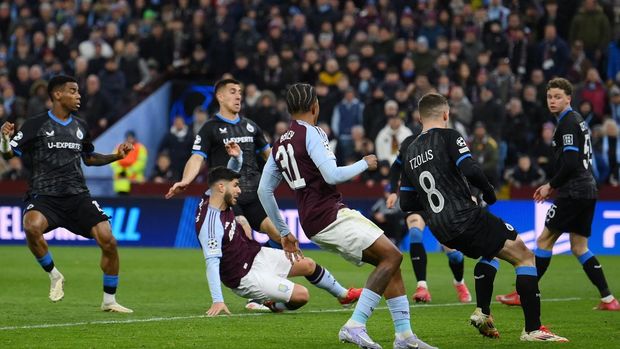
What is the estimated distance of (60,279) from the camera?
13.8 meters

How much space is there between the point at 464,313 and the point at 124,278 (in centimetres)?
679

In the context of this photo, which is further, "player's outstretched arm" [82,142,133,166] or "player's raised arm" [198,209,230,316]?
"player's outstretched arm" [82,142,133,166]

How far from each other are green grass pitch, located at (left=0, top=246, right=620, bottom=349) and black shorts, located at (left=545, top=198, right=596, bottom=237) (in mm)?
933

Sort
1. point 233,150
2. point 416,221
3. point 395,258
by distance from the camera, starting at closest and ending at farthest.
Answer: point 395,258 < point 233,150 < point 416,221

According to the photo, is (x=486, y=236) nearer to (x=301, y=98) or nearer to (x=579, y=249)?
(x=301, y=98)

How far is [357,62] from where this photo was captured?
92.8ft

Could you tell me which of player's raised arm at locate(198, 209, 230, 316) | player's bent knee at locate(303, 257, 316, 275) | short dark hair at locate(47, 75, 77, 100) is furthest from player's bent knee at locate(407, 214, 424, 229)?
short dark hair at locate(47, 75, 77, 100)

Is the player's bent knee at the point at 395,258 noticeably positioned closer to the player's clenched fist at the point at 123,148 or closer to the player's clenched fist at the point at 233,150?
the player's clenched fist at the point at 233,150

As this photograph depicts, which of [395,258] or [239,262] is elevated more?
[395,258]

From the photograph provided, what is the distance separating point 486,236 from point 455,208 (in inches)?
14.5

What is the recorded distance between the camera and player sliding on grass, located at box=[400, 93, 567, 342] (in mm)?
10312

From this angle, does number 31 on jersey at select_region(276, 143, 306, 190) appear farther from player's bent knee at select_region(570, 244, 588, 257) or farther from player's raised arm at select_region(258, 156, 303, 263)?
player's bent knee at select_region(570, 244, 588, 257)

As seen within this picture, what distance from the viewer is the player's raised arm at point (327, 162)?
9.86 m

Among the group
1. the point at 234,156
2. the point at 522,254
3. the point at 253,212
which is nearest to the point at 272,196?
the point at 522,254
